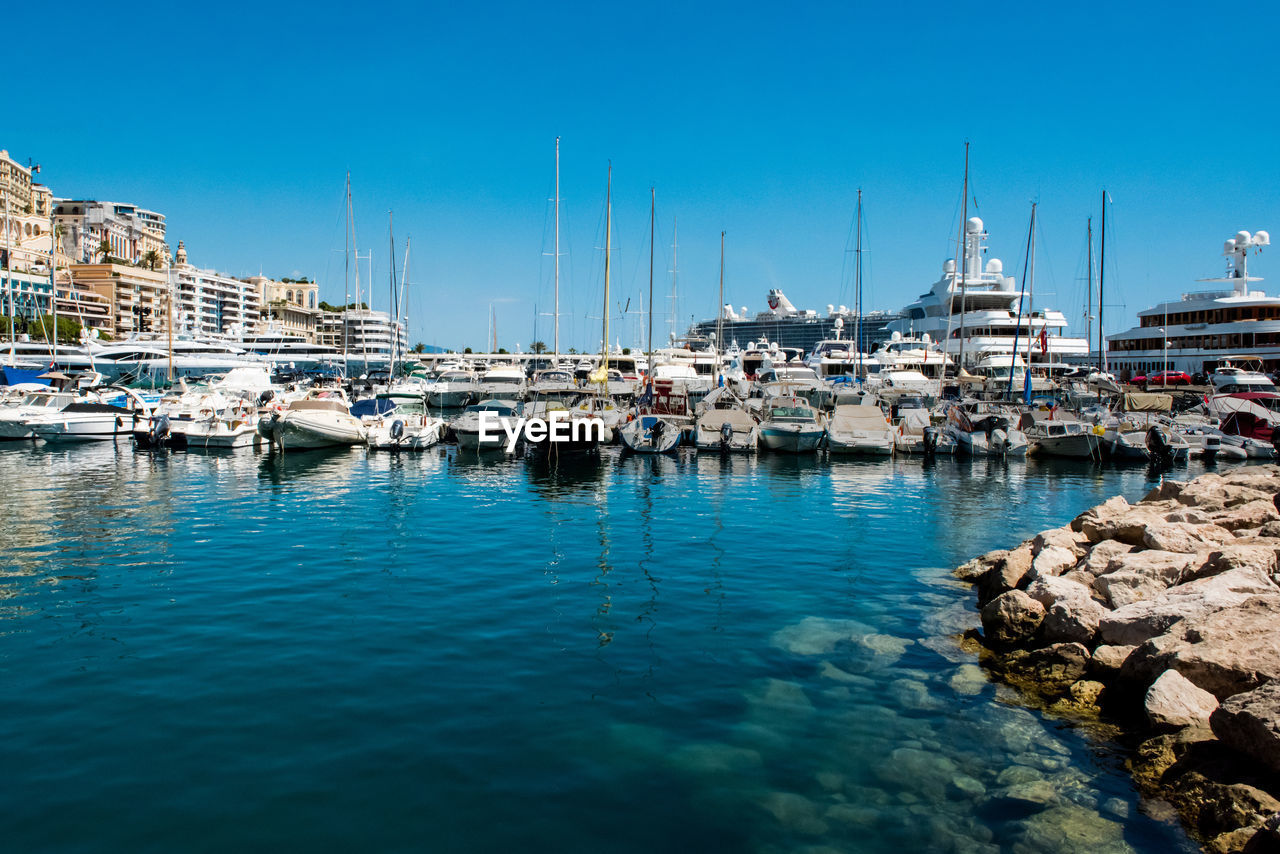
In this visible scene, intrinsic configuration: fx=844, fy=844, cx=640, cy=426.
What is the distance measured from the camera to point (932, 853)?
711 cm

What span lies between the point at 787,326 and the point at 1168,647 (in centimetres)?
14112

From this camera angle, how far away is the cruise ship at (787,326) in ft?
449

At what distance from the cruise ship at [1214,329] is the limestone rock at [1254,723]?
8033cm

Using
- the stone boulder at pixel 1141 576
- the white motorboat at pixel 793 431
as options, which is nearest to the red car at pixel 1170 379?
the white motorboat at pixel 793 431

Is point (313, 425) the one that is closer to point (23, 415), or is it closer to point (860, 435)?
point (23, 415)

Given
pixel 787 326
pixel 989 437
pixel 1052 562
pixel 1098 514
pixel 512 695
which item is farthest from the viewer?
pixel 787 326

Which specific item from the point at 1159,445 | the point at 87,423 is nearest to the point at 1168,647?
the point at 1159,445

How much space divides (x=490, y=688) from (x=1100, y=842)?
665cm

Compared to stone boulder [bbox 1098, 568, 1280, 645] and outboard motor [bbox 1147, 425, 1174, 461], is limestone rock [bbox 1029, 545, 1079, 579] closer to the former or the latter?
stone boulder [bbox 1098, 568, 1280, 645]

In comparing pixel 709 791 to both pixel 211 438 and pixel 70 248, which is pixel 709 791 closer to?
pixel 211 438

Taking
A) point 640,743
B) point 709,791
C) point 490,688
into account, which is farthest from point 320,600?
point 709,791

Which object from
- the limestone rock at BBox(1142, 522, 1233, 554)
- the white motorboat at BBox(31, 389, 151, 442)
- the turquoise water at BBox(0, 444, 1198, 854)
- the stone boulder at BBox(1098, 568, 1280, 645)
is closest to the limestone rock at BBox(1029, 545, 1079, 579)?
the limestone rock at BBox(1142, 522, 1233, 554)

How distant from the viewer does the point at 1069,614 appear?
11664 millimetres

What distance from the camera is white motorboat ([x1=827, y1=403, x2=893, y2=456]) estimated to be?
3784 cm
